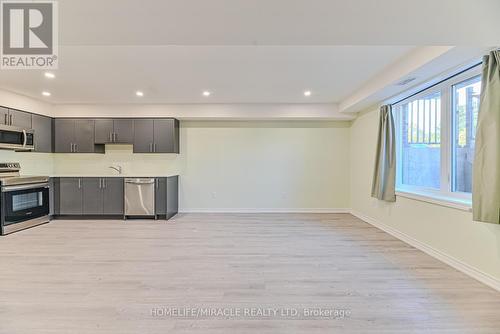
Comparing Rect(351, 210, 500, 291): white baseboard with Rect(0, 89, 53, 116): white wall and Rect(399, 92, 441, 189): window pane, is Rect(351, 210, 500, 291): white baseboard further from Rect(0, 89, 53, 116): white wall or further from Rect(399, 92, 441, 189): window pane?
Rect(0, 89, 53, 116): white wall

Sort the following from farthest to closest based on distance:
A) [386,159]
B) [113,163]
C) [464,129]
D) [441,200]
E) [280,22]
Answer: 1. [113,163]
2. [386,159]
3. [441,200]
4. [464,129]
5. [280,22]

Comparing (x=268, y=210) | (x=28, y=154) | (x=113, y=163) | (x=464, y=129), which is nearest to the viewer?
(x=464, y=129)

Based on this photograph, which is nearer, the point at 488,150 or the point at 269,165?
the point at 488,150

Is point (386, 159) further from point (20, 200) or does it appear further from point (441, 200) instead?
point (20, 200)

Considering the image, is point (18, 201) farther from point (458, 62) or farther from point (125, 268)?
point (458, 62)

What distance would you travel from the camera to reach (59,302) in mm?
2246

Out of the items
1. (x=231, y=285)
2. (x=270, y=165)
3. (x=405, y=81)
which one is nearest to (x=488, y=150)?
(x=405, y=81)

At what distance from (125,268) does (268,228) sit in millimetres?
2529

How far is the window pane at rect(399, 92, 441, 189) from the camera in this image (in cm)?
364

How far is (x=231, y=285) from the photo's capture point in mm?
2551

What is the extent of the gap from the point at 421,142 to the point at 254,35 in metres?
3.30

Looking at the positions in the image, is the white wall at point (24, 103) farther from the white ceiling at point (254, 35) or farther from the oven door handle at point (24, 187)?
the oven door handle at point (24, 187)

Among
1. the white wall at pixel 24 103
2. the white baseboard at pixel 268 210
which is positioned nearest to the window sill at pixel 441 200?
the white baseboard at pixel 268 210
